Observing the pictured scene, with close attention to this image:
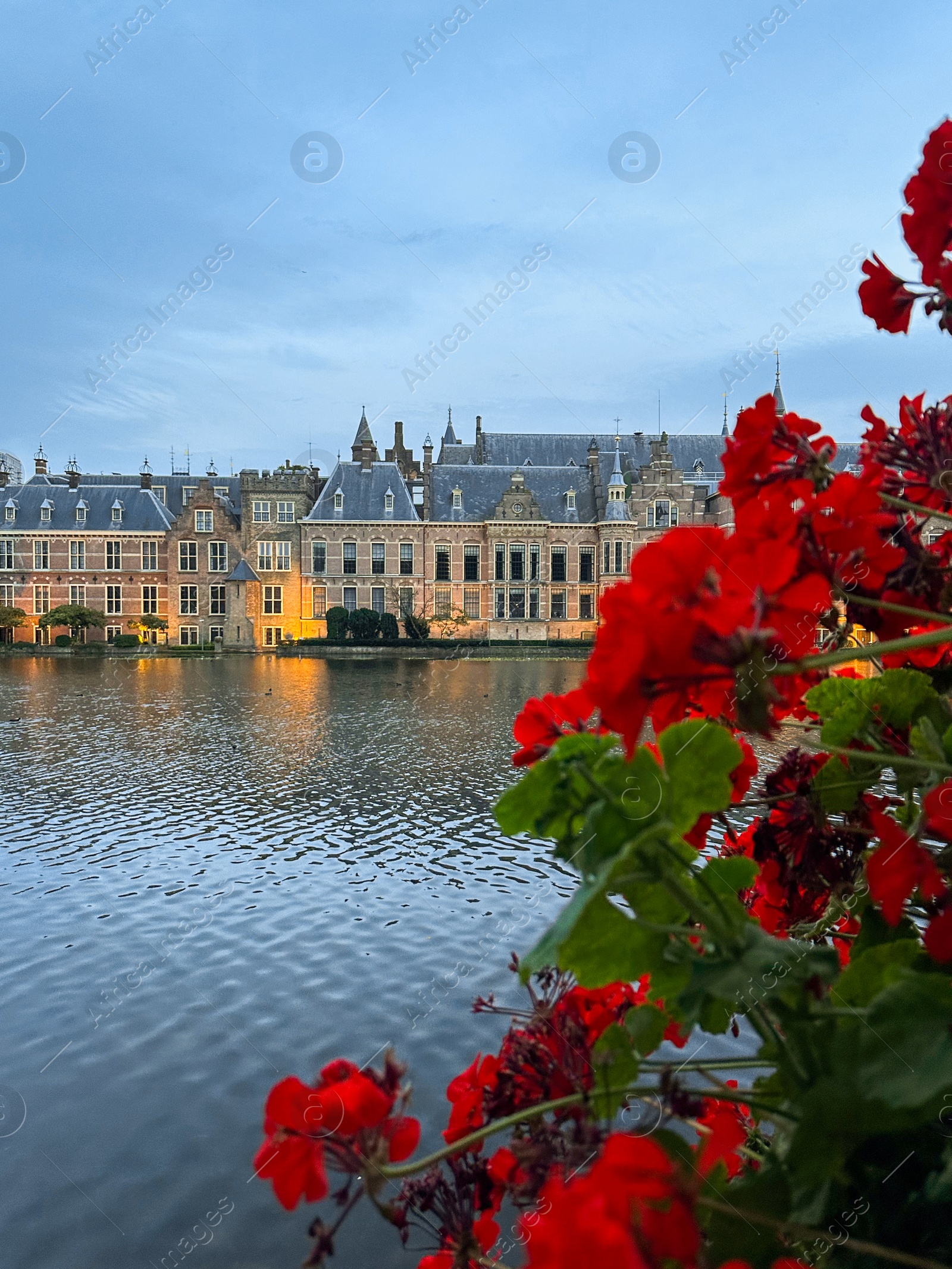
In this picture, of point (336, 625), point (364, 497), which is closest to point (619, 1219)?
point (336, 625)

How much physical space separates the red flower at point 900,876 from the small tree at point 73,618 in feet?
152

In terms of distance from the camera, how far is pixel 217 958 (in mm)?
6320

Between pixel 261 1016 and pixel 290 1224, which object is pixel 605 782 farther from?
pixel 261 1016

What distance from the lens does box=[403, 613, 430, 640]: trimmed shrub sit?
44.0 meters

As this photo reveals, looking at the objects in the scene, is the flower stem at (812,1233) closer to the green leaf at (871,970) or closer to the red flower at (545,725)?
the green leaf at (871,970)

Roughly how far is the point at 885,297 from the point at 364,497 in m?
46.0

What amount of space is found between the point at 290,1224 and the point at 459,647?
38.3 metres

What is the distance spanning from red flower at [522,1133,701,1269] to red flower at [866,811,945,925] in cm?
46

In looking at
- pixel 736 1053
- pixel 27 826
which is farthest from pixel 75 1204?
pixel 27 826

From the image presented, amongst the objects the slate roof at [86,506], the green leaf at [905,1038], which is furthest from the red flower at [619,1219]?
the slate roof at [86,506]

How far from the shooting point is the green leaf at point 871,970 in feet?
3.05

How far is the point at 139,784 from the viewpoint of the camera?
12047 mm

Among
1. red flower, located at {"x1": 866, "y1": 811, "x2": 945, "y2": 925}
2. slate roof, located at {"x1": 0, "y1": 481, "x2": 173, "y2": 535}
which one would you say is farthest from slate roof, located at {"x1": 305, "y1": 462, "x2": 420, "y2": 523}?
red flower, located at {"x1": 866, "y1": 811, "x2": 945, "y2": 925}

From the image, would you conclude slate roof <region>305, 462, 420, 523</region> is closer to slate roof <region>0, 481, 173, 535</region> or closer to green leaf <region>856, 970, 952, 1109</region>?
slate roof <region>0, 481, 173, 535</region>
